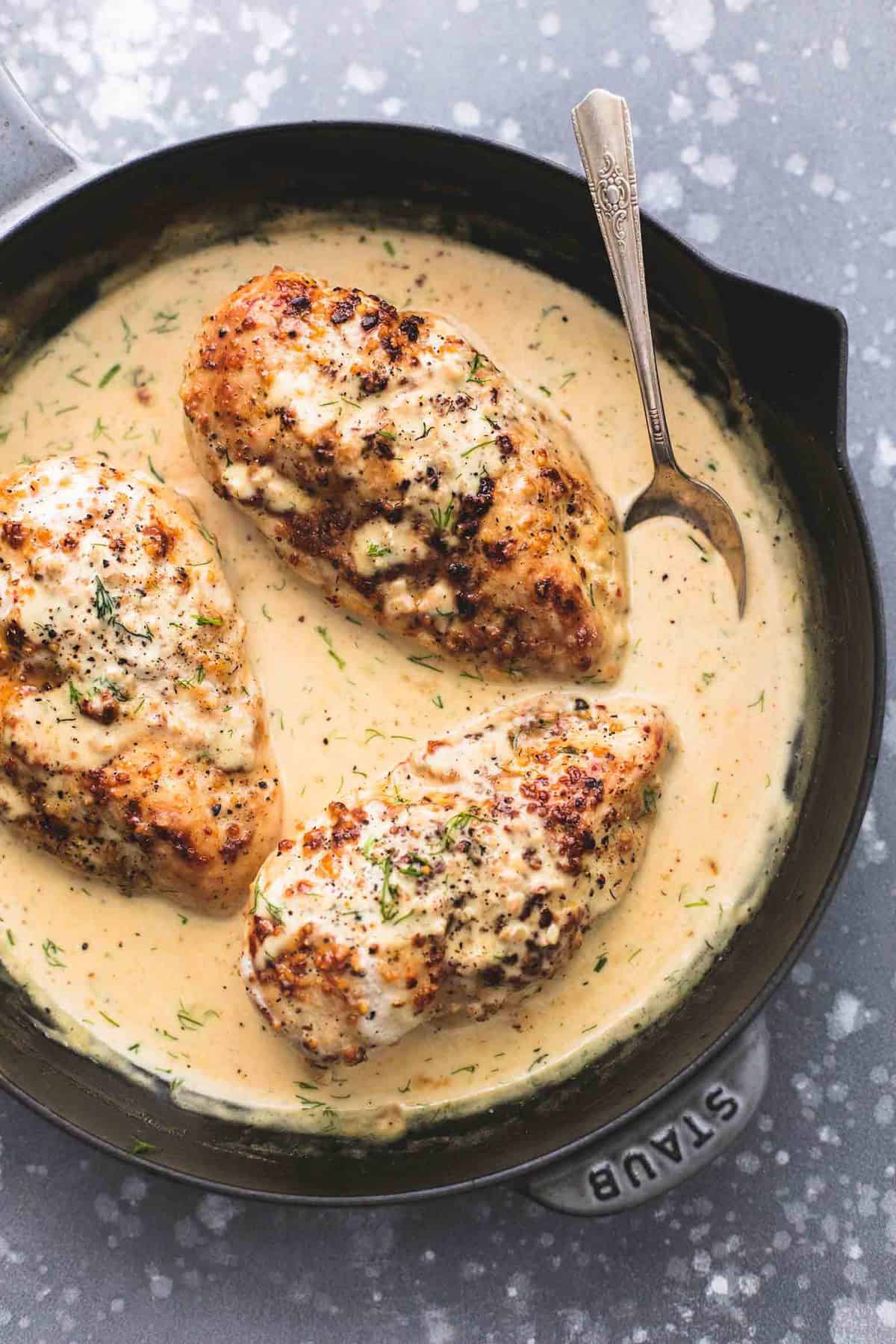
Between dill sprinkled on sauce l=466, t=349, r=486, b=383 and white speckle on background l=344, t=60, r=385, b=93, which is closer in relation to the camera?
dill sprinkled on sauce l=466, t=349, r=486, b=383

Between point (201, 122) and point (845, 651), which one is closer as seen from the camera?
point (845, 651)

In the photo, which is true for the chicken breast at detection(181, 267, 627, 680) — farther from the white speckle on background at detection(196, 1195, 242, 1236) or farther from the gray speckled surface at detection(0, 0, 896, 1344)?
the white speckle on background at detection(196, 1195, 242, 1236)

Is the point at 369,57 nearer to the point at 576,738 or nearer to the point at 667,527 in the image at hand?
the point at 667,527

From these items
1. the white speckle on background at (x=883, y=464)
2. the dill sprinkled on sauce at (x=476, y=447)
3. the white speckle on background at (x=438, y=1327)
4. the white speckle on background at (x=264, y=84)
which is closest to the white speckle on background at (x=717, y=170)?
the white speckle on background at (x=883, y=464)

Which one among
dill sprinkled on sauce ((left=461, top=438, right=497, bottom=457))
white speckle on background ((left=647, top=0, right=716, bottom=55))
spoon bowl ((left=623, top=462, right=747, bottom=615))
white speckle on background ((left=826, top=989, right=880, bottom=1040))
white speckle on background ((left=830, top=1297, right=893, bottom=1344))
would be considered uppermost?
white speckle on background ((left=647, top=0, right=716, bottom=55))

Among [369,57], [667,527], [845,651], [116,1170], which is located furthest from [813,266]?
[116,1170]

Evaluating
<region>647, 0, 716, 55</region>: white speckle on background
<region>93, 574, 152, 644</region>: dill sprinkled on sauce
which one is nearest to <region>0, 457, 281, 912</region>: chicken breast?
<region>93, 574, 152, 644</region>: dill sprinkled on sauce
